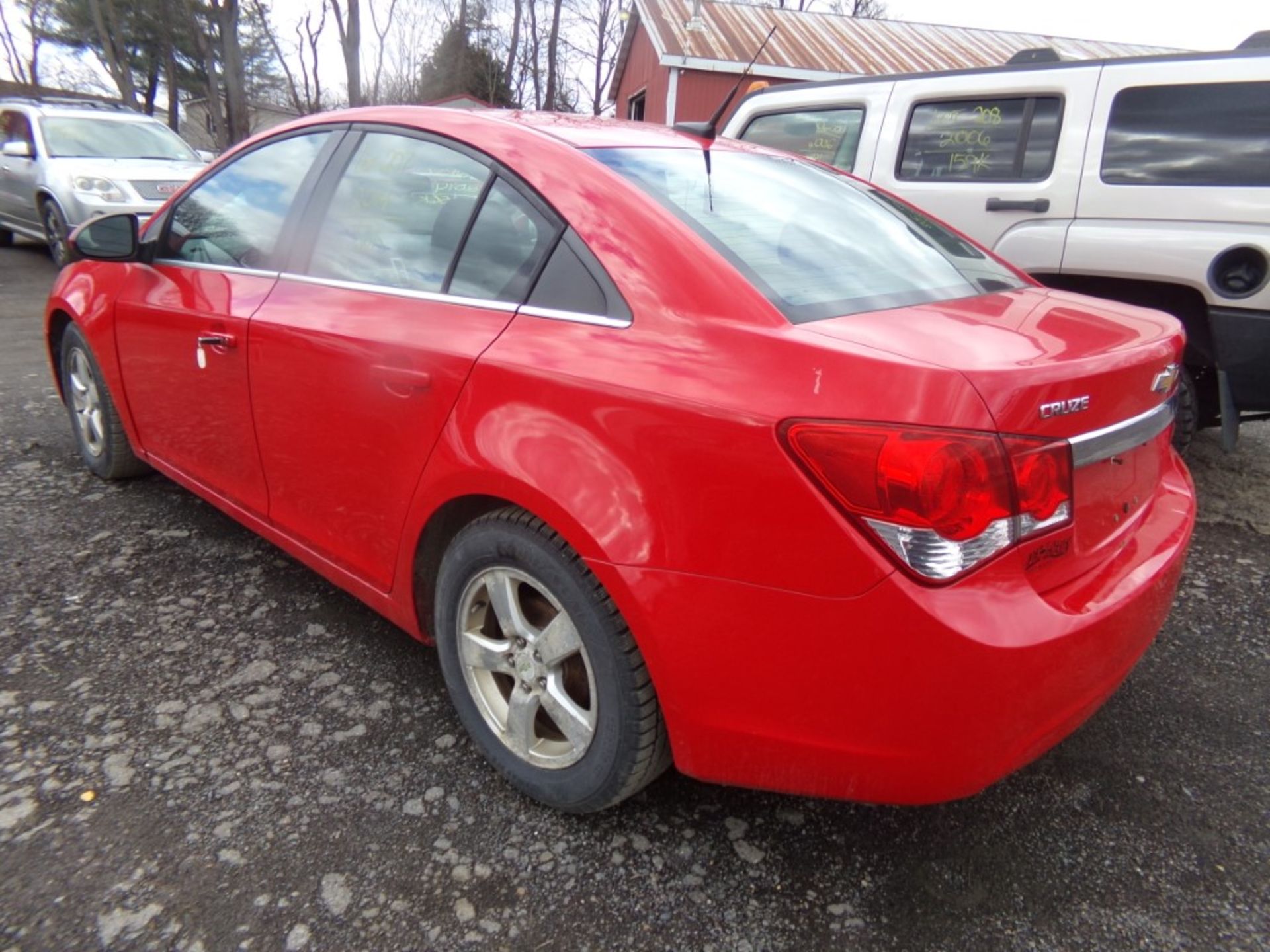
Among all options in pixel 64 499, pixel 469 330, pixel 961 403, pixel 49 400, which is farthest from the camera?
pixel 49 400

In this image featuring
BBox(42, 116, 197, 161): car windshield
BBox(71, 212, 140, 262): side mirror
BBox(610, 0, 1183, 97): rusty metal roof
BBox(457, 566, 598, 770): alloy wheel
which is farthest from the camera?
BBox(610, 0, 1183, 97): rusty metal roof

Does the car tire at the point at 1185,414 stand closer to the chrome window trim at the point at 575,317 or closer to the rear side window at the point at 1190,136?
the rear side window at the point at 1190,136

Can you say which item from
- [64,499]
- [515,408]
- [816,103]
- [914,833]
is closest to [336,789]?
[515,408]

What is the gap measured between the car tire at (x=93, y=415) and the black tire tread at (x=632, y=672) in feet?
8.27

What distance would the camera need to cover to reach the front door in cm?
265

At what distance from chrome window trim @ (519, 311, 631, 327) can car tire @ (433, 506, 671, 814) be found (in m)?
0.42

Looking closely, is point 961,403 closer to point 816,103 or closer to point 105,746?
point 105,746

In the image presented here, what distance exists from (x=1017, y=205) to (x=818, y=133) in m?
1.44

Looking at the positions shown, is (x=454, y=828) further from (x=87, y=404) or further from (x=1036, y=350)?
(x=87, y=404)

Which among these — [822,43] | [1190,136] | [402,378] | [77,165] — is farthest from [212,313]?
[822,43]

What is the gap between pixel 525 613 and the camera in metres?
2.03

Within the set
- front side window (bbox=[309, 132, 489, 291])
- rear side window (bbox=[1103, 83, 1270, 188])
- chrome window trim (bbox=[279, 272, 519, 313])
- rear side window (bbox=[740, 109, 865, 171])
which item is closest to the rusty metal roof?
rear side window (bbox=[740, 109, 865, 171])

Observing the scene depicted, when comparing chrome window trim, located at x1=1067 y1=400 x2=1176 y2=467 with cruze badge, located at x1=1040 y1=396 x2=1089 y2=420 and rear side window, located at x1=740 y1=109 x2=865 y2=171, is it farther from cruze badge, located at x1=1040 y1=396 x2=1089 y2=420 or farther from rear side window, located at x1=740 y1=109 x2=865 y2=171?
rear side window, located at x1=740 y1=109 x2=865 y2=171

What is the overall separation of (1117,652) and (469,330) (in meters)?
1.49
